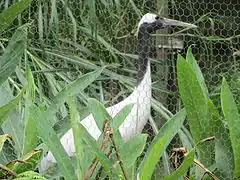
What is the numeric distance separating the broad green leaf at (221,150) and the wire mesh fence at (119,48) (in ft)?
1.62

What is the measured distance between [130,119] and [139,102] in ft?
0.17

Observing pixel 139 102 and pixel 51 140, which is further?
pixel 139 102

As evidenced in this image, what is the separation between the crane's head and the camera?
1.85 m

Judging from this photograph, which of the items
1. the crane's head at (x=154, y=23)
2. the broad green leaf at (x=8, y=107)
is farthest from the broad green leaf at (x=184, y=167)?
the crane's head at (x=154, y=23)

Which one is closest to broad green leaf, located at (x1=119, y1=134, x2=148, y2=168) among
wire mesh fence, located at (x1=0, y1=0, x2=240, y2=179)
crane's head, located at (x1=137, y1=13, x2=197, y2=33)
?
wire mesh fence, located at (x1=0, y1=0, x2=240, y2=179)

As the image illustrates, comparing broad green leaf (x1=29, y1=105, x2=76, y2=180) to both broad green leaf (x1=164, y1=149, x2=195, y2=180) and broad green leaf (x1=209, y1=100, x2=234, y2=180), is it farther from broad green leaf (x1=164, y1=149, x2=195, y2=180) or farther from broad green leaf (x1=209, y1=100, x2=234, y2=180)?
broad green leaf (x1=209, y1=100, x2=234, y2=180)

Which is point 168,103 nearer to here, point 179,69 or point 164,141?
point 179,69

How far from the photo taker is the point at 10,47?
4.19 ft

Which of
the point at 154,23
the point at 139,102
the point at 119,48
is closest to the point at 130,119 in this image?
the point at 139,102

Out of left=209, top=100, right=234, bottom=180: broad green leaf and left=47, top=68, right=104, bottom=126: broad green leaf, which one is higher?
left=47, top=68, right=104, bottom=126: broad green leaf

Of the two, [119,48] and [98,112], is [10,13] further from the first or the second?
[119,48]

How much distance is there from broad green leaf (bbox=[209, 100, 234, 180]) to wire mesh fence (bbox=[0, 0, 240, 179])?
493mm

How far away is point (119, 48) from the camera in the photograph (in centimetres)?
208

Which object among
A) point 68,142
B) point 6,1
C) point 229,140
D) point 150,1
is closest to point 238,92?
point 229,140
